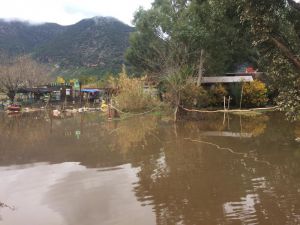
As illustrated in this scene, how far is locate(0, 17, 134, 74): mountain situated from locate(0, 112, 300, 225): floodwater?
46.4m

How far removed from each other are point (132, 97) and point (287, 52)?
61.8ft

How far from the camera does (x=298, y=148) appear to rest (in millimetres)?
11367

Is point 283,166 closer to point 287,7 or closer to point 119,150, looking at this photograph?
point 287,7

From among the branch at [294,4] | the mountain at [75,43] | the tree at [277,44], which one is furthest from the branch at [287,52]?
the mountain at [75,43]

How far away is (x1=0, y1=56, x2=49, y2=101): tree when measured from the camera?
39438 mm

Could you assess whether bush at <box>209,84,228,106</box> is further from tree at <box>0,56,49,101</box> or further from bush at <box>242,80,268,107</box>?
tree at <box>0,56,49,101</box>

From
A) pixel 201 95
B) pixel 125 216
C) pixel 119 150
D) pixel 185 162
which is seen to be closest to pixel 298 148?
pixel 185 162

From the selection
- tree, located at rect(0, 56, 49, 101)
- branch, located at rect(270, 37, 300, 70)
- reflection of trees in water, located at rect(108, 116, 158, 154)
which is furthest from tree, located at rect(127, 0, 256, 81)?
tree, located at rect(0, 56, 49, 101)

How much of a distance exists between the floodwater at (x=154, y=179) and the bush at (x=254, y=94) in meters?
11.8

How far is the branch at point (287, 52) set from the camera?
7.25m

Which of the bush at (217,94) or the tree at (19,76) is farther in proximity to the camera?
the tree at (19,76)

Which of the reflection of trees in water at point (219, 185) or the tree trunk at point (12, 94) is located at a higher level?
the tree trunk at point (12, 94)

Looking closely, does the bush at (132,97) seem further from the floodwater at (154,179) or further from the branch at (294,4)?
the branch at (294,4)

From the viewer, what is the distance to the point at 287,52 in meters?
7.38
